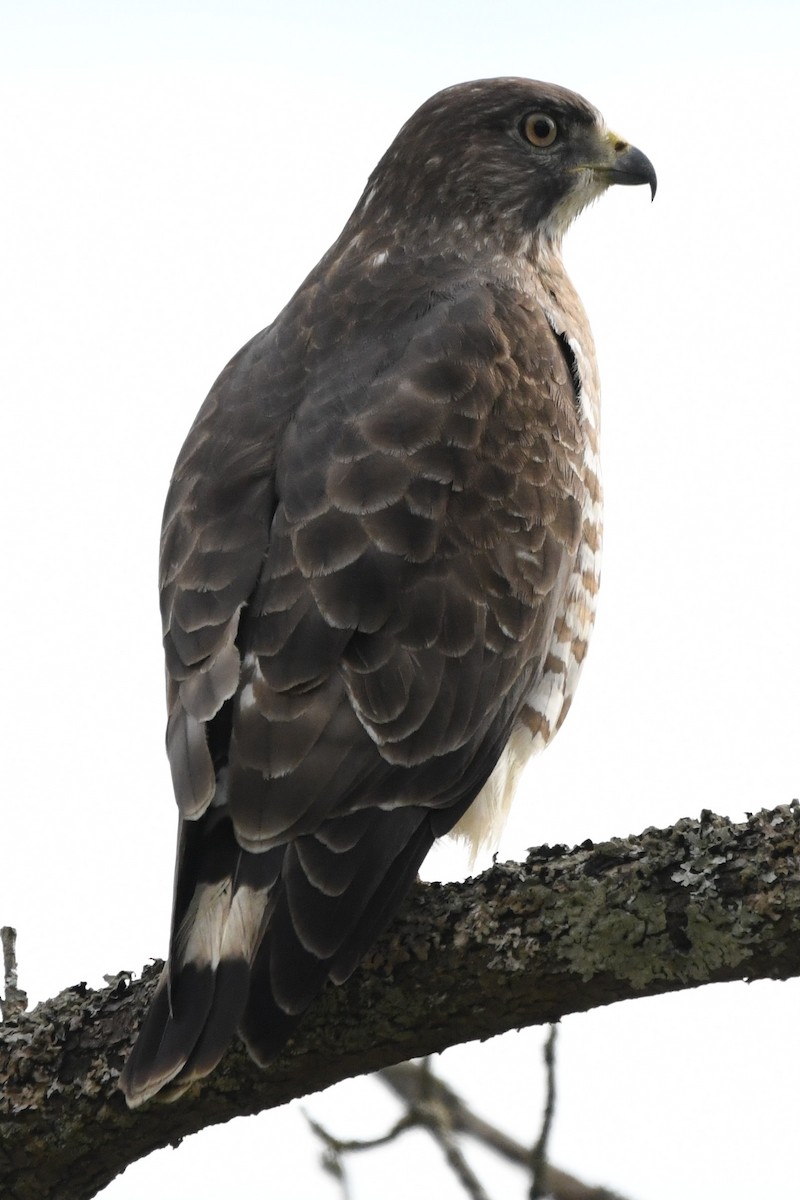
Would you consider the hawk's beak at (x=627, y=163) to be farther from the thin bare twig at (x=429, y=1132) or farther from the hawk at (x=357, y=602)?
the thin bare twig at (x=429, y=1132)

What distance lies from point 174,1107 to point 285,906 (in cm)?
59

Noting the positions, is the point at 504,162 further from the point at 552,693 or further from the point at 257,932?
Answer: the point at 257,932

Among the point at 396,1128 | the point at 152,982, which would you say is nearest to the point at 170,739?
the point at 152,982

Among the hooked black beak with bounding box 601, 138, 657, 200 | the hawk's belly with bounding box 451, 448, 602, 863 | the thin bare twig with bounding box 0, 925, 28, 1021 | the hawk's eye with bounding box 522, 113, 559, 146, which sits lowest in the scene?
the thin bare twig with bounding box 0, 925, 28, 1021

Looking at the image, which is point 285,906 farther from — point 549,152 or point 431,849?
point 549,152

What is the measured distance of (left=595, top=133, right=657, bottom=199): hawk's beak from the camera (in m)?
6.04

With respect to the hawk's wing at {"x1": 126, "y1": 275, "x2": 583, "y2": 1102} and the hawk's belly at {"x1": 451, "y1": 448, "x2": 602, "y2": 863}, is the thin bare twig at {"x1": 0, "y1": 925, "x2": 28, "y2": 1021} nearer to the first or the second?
the hawk's wing at {"x1": 126, "y1": 275, "x2": 583, "y2": 1102}

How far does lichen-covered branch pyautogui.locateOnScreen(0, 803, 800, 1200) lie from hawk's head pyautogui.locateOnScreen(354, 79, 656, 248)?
9.15 ft

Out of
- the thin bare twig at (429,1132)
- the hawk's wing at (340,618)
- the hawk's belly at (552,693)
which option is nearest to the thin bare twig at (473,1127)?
the thin bare twig at (429,1132)

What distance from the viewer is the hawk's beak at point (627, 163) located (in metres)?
6.04

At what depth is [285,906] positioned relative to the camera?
3766mm

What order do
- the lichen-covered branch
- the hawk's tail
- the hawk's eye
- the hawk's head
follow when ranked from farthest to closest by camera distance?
the hawk's eye
the hawk's head
the hawk's tail
the lichen-covered branch

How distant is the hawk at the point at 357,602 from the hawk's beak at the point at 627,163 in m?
0.58

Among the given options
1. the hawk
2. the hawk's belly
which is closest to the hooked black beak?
the hawk
